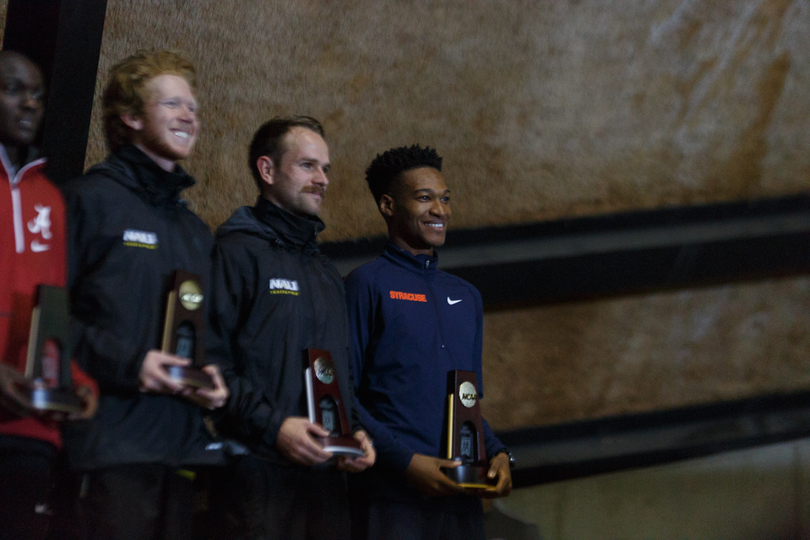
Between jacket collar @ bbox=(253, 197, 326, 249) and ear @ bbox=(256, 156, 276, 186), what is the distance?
113mm

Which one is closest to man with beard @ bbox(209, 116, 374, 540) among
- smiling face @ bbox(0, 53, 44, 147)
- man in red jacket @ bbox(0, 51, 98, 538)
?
man in red jacket @ bbox(0, 51, 98, 538)

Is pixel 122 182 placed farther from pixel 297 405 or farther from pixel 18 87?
pixel 297 405

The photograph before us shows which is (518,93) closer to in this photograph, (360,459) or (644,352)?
(644,352)

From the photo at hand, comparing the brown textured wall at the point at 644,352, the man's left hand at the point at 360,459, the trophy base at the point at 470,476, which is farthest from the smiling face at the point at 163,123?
the brown textured wall at the point at 644,352

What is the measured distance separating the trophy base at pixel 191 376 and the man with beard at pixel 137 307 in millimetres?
13

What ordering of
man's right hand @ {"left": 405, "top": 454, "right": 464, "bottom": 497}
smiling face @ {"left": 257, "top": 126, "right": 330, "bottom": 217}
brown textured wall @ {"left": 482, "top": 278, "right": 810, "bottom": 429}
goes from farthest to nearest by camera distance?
brown textured wall @ {"left": 482, "top": 278, "right": 810, "bottom": 429}
smiling face @ {"left": 257, "top": 126, "right": 330, "bottom": 217}
man's right hand @ {"left": 405, "top": 454, "right": 464, "bottom": 497}

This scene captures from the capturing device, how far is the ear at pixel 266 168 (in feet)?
8.05

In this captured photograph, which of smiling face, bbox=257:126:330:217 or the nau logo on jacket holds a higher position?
smiling face, bbox=257:126:330:217

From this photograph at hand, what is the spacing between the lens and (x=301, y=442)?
1986 millimetres

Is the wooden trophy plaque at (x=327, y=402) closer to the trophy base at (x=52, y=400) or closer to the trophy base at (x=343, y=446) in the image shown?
the trophy base at (x=343, y=446)

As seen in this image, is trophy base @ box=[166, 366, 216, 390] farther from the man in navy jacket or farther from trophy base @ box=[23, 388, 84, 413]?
the man in navy jacket

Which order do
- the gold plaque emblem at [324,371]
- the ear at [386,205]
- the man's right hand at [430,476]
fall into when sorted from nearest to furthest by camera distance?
the gold plaque emblem at [324,371]
the man's right hand at [430,476]
the ear at [386,205]

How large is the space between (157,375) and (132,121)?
0.68m

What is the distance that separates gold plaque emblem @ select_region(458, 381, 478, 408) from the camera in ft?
7.90
